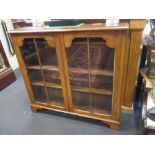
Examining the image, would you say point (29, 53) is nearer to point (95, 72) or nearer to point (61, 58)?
point (61, 58)

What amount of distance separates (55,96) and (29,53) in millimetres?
645

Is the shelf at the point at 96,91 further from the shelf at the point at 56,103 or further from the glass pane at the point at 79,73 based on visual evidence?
the shelf at the point at 56,103

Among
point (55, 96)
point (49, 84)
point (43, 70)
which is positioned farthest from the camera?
point (55, 96)

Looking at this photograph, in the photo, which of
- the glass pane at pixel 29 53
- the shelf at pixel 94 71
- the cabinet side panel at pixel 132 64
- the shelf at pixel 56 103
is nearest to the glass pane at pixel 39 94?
the shelf at pixel 56 103

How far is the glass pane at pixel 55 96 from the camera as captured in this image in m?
1.90

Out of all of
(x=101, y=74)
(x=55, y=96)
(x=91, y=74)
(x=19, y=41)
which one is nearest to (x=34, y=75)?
(x=55, y=96)

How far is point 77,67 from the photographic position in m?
1.59

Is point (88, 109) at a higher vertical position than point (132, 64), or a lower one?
lower

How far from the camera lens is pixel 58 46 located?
56.5 inches

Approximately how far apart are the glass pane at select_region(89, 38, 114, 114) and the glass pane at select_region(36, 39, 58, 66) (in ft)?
1.38

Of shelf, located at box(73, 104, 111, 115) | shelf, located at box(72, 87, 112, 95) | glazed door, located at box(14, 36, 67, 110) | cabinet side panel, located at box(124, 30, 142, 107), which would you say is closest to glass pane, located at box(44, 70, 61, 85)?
glazed door, located at box(14, 36, 67, 110)

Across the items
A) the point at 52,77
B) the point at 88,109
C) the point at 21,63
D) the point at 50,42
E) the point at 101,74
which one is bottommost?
the point at 88,109

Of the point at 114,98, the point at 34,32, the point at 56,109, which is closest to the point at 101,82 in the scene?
the point at 114,98
